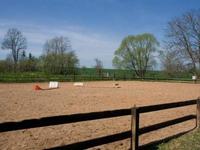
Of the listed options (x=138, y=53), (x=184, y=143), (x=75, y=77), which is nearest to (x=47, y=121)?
(x=184, y=143)

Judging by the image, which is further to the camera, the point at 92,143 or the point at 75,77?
the point at 75,77

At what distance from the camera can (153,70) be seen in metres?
65.9

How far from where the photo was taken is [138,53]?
66.2 m

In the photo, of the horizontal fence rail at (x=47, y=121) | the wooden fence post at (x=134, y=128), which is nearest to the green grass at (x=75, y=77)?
the wooden fence post at (x=134, y=128)

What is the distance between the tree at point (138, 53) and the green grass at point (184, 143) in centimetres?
5939

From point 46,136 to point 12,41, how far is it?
192 feet

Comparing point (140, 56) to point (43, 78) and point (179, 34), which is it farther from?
point (43, 78)

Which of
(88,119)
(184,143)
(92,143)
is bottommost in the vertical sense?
(184,143)

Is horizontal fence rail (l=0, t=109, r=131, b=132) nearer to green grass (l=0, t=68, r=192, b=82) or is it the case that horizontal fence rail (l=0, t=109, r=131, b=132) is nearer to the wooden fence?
the wooden fence

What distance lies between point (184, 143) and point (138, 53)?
60.8m

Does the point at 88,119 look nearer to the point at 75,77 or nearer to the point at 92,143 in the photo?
the point at 92,143

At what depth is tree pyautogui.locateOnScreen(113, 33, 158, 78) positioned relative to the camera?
217ft

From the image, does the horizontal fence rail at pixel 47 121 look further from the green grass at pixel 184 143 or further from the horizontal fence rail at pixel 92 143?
the green grass at pixel 184 143

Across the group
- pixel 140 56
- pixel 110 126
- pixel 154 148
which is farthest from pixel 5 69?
pixel 154 148
